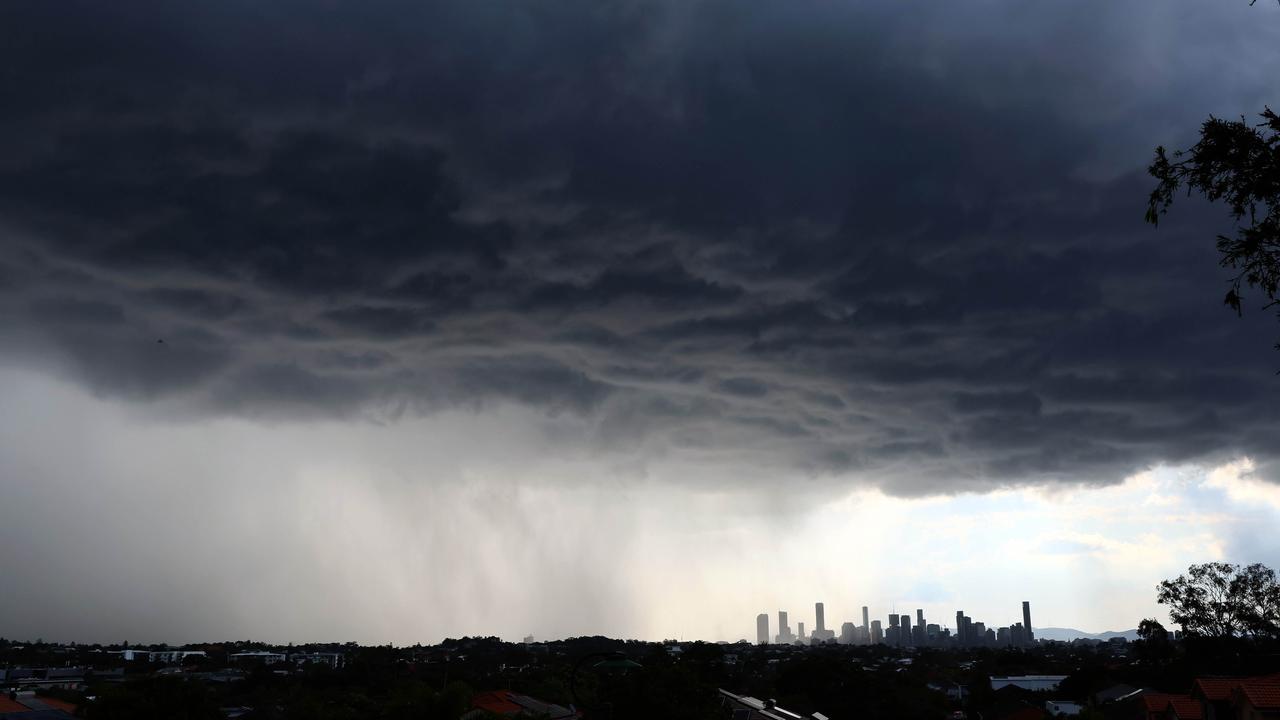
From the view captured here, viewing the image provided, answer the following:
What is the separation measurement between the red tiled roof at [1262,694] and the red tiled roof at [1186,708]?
728 centimetres

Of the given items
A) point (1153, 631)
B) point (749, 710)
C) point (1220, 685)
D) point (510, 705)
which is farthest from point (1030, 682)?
point (749, 710)

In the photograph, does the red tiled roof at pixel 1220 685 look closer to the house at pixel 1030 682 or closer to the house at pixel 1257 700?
the house at pixel 1257 700

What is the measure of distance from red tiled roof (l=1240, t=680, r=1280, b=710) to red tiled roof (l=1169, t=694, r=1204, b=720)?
286 inches

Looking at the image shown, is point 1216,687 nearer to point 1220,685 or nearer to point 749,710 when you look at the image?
point 1220,685

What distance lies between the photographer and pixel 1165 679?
403 feet

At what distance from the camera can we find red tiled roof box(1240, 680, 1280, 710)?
54062mm

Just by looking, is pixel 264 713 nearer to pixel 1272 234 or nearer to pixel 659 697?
pixel 659 697

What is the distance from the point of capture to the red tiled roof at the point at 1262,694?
54062mm

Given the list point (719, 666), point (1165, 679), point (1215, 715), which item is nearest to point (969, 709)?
point (1165, 679)

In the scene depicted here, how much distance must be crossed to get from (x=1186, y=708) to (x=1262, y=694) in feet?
35.8

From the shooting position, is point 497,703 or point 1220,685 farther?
point 497,703

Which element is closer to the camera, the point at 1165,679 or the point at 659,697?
the point at 659,697

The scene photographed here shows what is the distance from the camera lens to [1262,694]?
55.2m

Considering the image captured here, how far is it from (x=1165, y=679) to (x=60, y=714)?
417 ft
